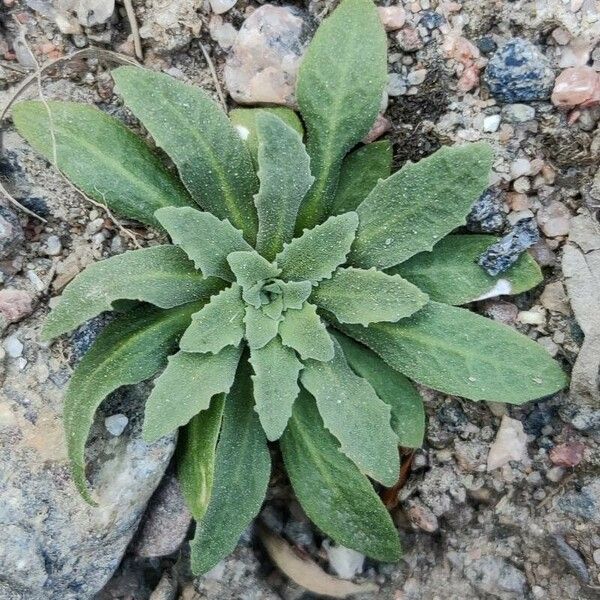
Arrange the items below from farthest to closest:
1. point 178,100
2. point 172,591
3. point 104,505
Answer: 1. point 172,591
2. point 104,505
3. point 178,100

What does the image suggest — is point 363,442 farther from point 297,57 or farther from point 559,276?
point 297,57

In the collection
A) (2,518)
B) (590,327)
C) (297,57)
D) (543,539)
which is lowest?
(543,539)

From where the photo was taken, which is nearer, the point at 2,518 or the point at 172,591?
the point at 2,518

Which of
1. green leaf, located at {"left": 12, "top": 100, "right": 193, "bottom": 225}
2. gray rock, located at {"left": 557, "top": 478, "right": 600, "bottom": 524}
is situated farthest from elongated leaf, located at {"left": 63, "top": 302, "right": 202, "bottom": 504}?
gray rock, located at {"left": 557, "top": 478, "right": 600, "bottom": 524}

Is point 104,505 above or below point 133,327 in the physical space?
below

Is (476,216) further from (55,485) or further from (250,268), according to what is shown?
(55,485)

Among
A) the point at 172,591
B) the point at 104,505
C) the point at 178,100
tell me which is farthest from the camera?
the point at 172,591

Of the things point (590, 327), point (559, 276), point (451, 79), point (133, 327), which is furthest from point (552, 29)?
point (133, 327)

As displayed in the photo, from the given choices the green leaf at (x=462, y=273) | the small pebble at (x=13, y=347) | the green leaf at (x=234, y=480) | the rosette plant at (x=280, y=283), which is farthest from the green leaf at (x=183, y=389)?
the green leaf at (x=462, y=273)

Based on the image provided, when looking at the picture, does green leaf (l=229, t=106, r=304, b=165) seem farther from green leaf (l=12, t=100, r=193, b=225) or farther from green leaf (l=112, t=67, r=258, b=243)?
green leaf (l=12, t=100, r=193, b=225)
